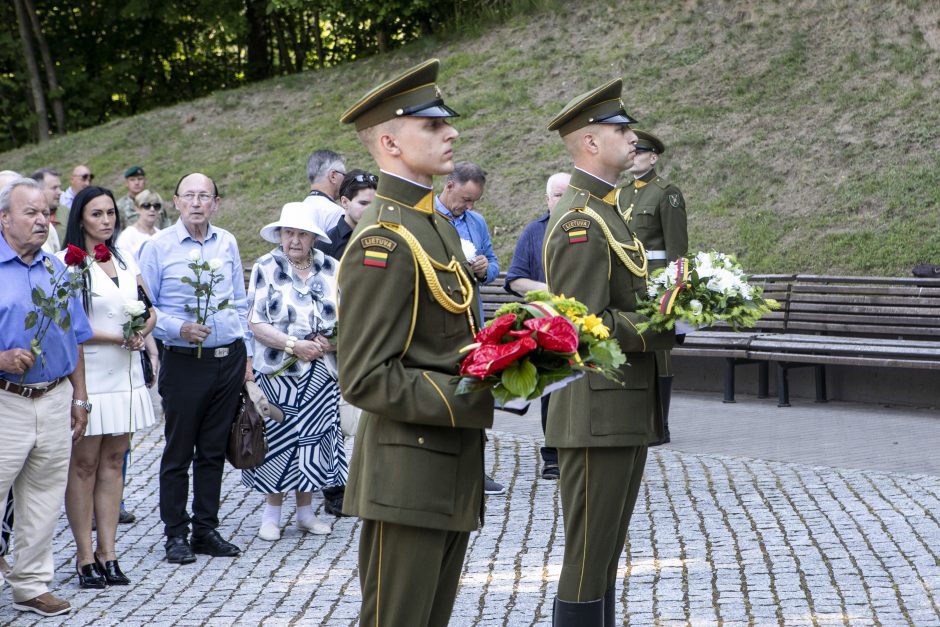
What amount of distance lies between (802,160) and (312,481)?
9195 millimetres

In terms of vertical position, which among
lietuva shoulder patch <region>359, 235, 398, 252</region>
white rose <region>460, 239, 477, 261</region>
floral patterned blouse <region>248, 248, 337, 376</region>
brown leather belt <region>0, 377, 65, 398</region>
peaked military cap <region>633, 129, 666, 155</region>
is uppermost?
peaked military cap <region>633, 129, 666, 155</region>

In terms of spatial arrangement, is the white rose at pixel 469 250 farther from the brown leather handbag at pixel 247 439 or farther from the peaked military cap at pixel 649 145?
the peaked military cap at pixel 649 145

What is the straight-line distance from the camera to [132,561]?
704cm

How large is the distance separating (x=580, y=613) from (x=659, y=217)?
221 inches

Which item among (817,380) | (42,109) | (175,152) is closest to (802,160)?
(817,380)

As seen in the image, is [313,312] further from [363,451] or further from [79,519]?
[363,451]

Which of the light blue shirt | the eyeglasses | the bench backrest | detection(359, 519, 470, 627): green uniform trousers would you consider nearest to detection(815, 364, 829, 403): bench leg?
the bench backrest

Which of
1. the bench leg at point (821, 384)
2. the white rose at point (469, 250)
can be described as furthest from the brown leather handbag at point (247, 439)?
the bench leg at point (821, 384)

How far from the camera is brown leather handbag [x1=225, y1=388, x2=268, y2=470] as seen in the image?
7211 mm

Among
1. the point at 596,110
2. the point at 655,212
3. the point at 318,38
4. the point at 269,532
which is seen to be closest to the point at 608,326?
the point at 596,110

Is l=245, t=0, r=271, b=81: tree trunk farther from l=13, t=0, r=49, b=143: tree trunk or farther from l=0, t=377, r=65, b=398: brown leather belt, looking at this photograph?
l=0, t=377, r=65, b=398: brown leather belt

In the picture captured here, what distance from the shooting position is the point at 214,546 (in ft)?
23.4

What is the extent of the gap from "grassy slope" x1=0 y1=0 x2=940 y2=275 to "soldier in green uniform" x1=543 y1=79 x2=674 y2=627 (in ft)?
27.3

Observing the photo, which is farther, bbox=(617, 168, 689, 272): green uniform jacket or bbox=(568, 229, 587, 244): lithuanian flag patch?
bbox=(617, 168, 689, 272): green uniform jacket
